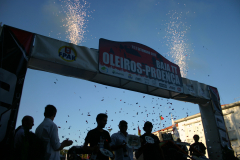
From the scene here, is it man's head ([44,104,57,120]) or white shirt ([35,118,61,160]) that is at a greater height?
man's head ([44,104,57,120])

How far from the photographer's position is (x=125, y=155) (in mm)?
3441

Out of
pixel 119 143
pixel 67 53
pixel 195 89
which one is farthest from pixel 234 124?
pixel 67 53

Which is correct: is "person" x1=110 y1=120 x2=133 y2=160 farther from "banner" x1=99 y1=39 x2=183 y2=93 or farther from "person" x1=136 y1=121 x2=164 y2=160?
"banner" x1=99 y1=39 x2=183 y2=93

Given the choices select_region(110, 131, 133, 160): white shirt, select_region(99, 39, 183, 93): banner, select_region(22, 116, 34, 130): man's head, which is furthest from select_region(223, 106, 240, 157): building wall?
select_region(22, 116, 34, 130): man's head

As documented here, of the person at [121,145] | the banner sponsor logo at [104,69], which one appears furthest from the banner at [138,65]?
the person at [121,145]

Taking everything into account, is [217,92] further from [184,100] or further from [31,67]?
[31,67]

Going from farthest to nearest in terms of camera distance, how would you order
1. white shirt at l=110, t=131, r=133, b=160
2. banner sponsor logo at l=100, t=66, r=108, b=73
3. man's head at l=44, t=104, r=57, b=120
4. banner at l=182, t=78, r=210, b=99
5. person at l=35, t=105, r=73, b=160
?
banner at l=182, t=78, r=210, b=99 < banner sponsor logo at l=100, t=66, r=108, b=73 < white shirt at l=110, t=131, r=133, b=160 < man's head at l=44, t=104, r=57, b=120 < person at l=35, t=105, r=73, b=160

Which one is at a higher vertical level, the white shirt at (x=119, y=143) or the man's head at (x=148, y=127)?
the man's head at (x=148, y=127)

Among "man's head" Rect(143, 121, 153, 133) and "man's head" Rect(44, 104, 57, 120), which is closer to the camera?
"man's head" Rect(44, 104, 57, 120)

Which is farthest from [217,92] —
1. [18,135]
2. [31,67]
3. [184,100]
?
[18,135]

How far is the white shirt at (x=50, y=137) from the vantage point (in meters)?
2.49

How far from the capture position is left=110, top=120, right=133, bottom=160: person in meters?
3.39

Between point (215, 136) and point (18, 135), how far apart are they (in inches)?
347

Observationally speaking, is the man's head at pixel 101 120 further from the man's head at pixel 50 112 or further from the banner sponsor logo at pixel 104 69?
the banner sponsor logo at pixel 104 69
